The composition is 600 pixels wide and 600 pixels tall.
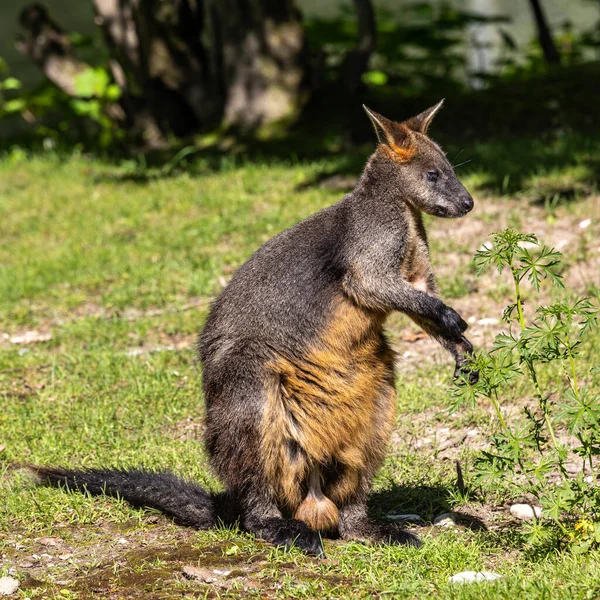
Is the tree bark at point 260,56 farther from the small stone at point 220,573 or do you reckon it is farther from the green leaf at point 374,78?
the small stone at point 220,573

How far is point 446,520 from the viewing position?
450cm

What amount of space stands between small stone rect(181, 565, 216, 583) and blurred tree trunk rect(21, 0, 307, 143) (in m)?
7.45

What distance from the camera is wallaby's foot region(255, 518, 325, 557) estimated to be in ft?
13.8

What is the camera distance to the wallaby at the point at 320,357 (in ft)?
13.9

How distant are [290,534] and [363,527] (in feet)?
1.30

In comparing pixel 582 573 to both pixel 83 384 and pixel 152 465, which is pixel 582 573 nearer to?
pixel 152 465

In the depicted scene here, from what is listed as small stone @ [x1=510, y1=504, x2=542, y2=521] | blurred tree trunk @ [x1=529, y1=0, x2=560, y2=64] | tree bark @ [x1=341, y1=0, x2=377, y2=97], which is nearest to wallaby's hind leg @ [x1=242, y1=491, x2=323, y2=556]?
small stone @ [x1=510, y1=504, x2=542, y2=521]

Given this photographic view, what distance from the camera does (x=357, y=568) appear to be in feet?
13.3

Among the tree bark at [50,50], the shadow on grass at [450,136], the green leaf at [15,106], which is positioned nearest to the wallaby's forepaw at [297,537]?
the shadow on grass at [450,136]

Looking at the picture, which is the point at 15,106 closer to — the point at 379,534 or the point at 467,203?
the point at 467,203

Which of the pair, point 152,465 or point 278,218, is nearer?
point 152,465

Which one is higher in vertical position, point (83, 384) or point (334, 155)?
point (334, 155)

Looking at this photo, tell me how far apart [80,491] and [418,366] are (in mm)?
2524

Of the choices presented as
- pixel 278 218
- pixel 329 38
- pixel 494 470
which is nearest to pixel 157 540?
pixel 494 470
